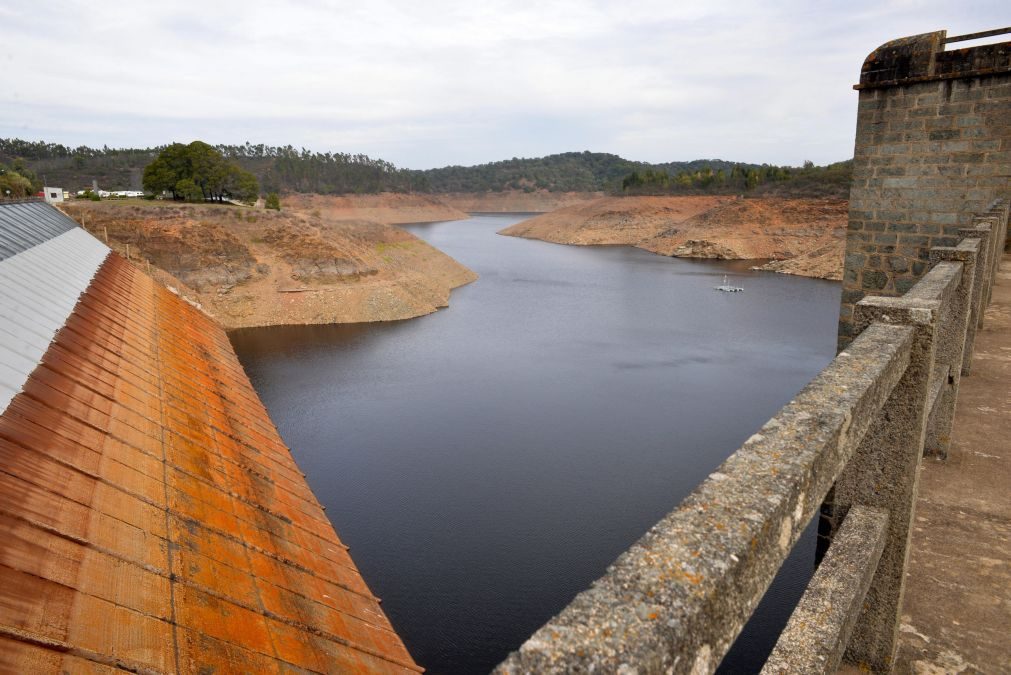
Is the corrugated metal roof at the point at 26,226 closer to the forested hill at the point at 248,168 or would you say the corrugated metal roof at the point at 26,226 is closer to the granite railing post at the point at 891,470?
the granite railing post at the point at 891,470

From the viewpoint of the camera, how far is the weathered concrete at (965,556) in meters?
4.39

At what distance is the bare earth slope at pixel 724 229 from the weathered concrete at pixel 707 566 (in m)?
52.5

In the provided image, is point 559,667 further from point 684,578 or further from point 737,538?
point 737,538

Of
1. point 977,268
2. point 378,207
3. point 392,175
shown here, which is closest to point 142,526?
point 977,268

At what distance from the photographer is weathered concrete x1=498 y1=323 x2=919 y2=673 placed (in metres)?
1.46

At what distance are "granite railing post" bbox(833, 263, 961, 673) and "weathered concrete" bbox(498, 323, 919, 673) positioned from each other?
3.81ft

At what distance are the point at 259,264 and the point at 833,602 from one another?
40.4 m

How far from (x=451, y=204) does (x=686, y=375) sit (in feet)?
407

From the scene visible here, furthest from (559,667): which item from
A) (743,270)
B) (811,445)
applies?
(743,270)

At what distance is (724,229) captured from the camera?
219 ft

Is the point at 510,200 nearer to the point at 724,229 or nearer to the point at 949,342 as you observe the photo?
the point at 724,229

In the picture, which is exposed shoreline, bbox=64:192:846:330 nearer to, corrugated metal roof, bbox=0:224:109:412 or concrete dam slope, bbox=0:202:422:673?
corrugated metal roof, bbox=0:224:109:412

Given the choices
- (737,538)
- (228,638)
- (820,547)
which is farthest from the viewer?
(228,638)

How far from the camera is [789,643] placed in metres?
2.58
